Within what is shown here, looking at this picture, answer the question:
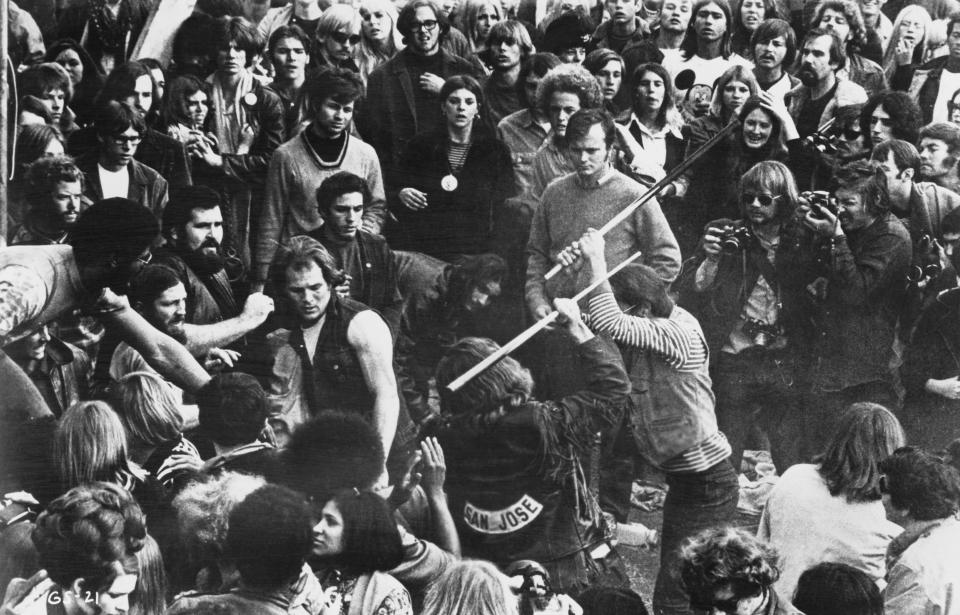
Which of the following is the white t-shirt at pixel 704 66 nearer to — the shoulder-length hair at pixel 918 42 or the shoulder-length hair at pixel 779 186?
the shoulder-length hair at pixel 779 186

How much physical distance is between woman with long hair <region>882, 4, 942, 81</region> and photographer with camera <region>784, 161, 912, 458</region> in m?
0.68

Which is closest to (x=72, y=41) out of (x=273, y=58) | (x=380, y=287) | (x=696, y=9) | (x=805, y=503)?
(x=273, y=58)

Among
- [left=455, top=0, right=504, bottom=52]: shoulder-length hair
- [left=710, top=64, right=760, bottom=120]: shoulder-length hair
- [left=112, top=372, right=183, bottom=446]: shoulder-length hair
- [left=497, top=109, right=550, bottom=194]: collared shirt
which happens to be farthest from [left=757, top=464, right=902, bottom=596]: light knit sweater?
[left=112, top=372, right=183, bottom=446]: shoulder-length hair

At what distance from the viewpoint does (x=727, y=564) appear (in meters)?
6.92

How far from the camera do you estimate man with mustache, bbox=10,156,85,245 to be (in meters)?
7.20

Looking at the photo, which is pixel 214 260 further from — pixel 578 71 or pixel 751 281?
pixel 751 281

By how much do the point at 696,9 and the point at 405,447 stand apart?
2184mm

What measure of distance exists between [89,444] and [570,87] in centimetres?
242

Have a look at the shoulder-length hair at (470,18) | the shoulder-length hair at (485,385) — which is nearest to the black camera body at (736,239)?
the shoulder-length hair at (485,385)

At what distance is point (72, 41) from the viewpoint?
24.2ft

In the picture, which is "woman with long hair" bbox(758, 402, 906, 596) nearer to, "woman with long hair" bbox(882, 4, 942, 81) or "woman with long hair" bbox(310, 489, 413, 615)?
"woman with long hair" bbox(310, 489, 413, 615)

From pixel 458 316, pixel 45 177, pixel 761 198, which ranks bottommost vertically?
pixel 458 316

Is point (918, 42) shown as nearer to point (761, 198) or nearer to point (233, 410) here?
point (761, 198)

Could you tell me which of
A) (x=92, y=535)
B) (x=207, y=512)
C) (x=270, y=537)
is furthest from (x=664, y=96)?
(x=92, y=535)
